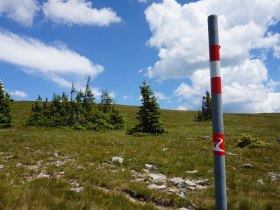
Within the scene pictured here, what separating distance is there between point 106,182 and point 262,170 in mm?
8150

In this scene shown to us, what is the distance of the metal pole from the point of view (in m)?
4.21

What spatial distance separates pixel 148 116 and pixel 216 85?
31.6 m

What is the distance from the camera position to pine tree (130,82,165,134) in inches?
1405

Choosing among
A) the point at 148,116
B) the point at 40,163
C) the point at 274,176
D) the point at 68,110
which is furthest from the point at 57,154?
the point at 68,110

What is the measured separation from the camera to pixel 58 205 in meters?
6.80

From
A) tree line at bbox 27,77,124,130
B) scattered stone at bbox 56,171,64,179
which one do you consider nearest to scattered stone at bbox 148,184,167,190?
scattered stone at bbox 56,171,64,179

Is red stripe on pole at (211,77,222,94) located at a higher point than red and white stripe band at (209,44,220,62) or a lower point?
lower

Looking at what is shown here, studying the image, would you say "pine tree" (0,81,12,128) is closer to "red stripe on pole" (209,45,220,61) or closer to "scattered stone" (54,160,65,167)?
"scattered stone" (54,160,65,167)

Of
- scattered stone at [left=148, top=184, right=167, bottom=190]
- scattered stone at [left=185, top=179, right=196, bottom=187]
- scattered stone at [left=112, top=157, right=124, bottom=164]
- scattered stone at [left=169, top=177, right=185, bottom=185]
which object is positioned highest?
scattered stone at [left=112, top=157, right=124, bottom=164]

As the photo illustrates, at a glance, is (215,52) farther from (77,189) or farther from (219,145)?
(77,189)

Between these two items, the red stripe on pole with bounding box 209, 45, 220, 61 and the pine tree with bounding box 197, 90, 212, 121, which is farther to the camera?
the pine tree with bounding box 197, 90, 212, 121

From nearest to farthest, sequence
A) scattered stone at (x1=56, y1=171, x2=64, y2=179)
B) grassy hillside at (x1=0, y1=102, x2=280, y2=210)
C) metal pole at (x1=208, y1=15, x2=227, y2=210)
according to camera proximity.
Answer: metal pole at (x1=208, y1=15, x2=227, y2=210) → grassy hillside at (x1=0, y1=102, x2=280, y2=210) → scattered stone at (x1=56, y1=171, x2=64, y2=179)

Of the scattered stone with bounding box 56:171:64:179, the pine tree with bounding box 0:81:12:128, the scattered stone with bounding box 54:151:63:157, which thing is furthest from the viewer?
the pine tree with bounding box 0:81:12:128

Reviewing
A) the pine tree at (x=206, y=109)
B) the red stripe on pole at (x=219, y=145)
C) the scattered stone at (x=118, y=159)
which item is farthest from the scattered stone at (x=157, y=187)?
the pine tree at (x=206, y=109)
